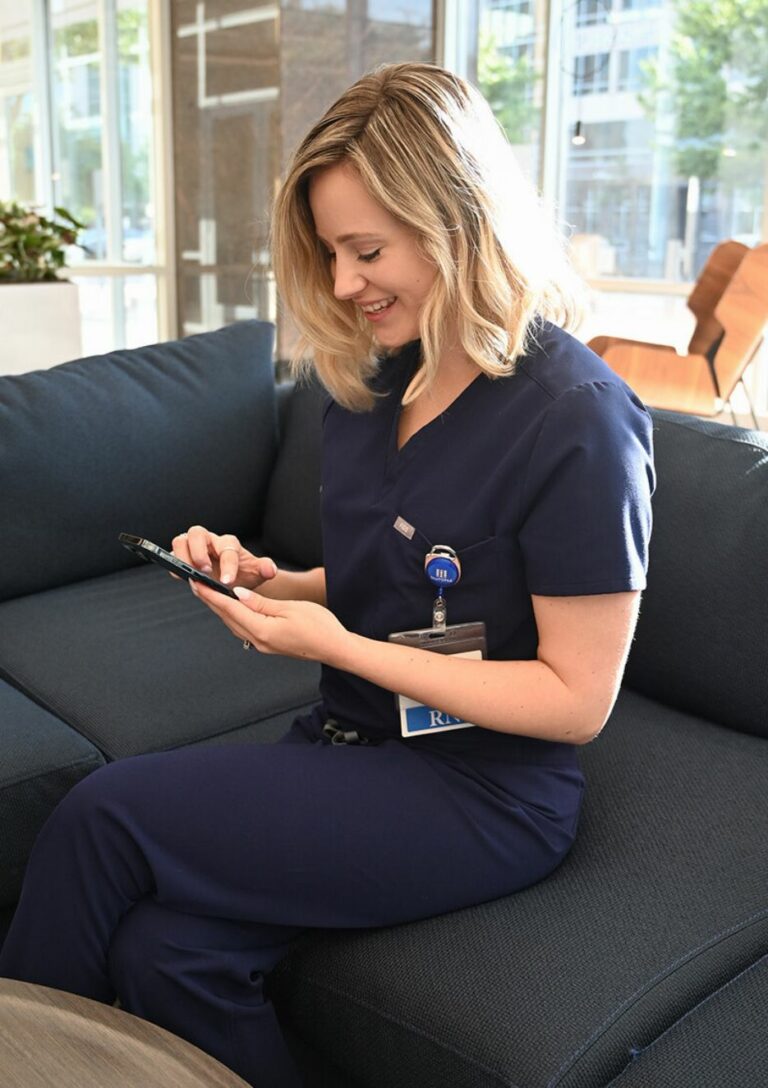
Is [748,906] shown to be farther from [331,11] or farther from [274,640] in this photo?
[331,11]

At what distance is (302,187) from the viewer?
1350 millimetres

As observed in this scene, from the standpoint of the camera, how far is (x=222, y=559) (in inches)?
57.2

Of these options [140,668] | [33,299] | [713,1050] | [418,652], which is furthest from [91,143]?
[713,1050]

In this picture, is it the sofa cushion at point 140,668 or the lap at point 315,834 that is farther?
the sofa cushion at point 140,668

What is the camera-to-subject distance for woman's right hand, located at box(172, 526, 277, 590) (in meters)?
1.45

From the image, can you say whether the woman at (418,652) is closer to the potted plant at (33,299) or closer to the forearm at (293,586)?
the forearm at (293,586)

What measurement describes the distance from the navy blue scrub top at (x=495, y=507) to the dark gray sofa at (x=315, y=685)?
216mm

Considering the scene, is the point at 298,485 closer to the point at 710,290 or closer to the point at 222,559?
the point at 222,559

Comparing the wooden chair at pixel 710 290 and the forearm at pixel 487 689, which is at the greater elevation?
the wooden chair at pixel 710 290

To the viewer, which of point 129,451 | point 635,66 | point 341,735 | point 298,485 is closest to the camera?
point 341,735

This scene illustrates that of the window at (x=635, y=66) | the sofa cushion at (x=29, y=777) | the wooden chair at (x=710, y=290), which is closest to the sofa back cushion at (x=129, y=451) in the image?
the sofa cushion at (x=29, y=777)

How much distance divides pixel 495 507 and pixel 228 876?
0.47 m

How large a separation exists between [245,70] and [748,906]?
4082 millimetres

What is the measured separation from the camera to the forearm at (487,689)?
1212mm
